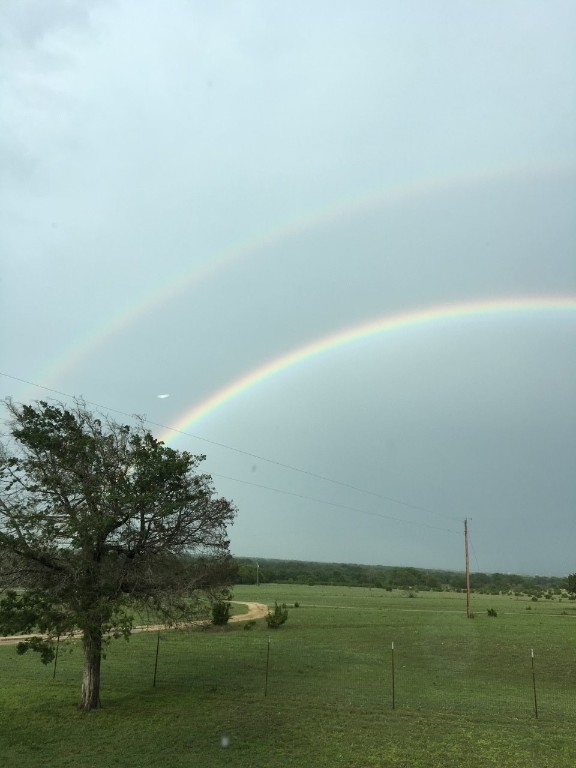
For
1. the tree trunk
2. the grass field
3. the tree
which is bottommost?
the grass field

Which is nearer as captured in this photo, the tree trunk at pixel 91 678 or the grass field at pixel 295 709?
the grass field at pixel 295 709

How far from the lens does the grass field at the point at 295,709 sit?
13.8m

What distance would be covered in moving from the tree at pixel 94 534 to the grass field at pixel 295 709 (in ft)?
7.64

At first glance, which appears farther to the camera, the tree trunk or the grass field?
the tree trunk

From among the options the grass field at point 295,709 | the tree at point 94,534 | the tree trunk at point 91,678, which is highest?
the tree at point 94,534

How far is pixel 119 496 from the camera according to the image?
16.7 meters

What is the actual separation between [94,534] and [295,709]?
7.75 metres

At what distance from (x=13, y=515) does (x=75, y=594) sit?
8.59 feet

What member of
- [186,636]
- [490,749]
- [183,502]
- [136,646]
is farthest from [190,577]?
[186,636]

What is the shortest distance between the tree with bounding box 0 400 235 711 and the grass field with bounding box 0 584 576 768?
2329 mm

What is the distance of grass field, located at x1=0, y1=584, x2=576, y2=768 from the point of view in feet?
45.3

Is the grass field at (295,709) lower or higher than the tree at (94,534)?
lower

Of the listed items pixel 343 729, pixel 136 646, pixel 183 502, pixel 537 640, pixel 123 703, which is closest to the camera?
pixel 343 729

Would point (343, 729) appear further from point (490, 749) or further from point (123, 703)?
point (123, 703)
